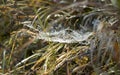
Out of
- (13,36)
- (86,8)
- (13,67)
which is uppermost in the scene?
(86,8)

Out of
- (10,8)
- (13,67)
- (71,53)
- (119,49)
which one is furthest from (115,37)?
(10,8)

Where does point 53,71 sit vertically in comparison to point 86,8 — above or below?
below

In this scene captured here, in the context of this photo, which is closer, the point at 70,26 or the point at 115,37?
the point at 115,37

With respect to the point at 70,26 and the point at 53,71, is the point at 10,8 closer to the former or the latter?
the point at 70,26

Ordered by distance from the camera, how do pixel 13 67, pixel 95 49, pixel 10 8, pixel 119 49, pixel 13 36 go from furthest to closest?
pixel 10 8, pixel 13 36, pixel 13 67, pixel 95 49, pixel 119 49

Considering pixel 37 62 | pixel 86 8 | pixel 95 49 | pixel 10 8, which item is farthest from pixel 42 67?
pixel 10 8

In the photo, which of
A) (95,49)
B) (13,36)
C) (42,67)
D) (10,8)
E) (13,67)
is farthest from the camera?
(10,8)

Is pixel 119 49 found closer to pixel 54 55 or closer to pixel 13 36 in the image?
pixel 54 55
